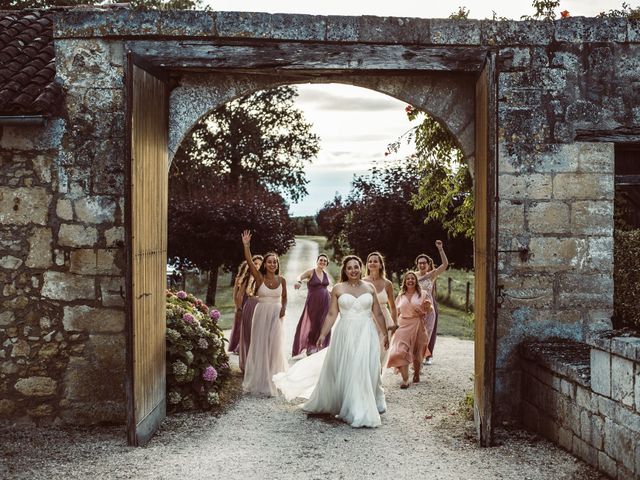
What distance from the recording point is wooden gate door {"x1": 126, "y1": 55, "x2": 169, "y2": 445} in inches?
237

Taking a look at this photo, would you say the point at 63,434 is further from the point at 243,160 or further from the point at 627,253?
the point at 243,160

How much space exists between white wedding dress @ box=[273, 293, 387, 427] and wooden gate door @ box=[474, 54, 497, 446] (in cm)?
127

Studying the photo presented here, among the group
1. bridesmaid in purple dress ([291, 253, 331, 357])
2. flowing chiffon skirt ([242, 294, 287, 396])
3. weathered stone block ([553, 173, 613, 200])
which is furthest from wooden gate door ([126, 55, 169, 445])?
bridesmaid in purple dress ([291, 253, 331, 357])

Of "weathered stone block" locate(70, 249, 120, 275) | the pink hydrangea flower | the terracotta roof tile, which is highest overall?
the terracotta roof tile

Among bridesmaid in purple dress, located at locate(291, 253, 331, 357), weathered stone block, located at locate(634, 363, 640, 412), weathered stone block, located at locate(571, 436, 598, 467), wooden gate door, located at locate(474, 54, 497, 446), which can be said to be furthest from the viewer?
bridesmaid in purple dress, located at locate(291, 253, 331, 357)

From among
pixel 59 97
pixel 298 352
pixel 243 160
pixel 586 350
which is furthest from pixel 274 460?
pixel 243 160

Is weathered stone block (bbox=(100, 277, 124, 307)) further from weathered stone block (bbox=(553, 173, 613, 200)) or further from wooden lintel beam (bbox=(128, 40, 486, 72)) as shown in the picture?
weathered stone block (bbox=(553, 173, 613, 200))

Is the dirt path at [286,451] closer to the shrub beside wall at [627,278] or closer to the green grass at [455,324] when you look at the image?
the shrub beside wall at [627,278]

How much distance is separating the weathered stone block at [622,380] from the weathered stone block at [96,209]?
4448mm

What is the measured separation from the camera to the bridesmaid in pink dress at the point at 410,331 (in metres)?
9.80

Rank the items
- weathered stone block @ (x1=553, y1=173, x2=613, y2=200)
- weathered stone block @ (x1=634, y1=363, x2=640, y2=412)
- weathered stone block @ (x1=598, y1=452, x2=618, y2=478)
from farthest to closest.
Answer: weathered stone block @ (x1=553, y1=173, x2=613, y2=200) < weathered stone block @ (x1=598, y1=452, x2=618, y2=478) < weathered stone block @ (x1=634, y1=363, x2=640, y2=412)

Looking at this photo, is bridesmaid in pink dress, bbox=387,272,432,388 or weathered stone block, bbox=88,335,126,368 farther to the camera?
bridesmaid in pink dress, bbox=387,272,432,388

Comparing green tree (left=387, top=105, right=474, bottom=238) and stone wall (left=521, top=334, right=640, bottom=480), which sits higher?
green tree (left=387, top=105, right=474, bottom=238)

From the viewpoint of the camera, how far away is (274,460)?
242 inches
